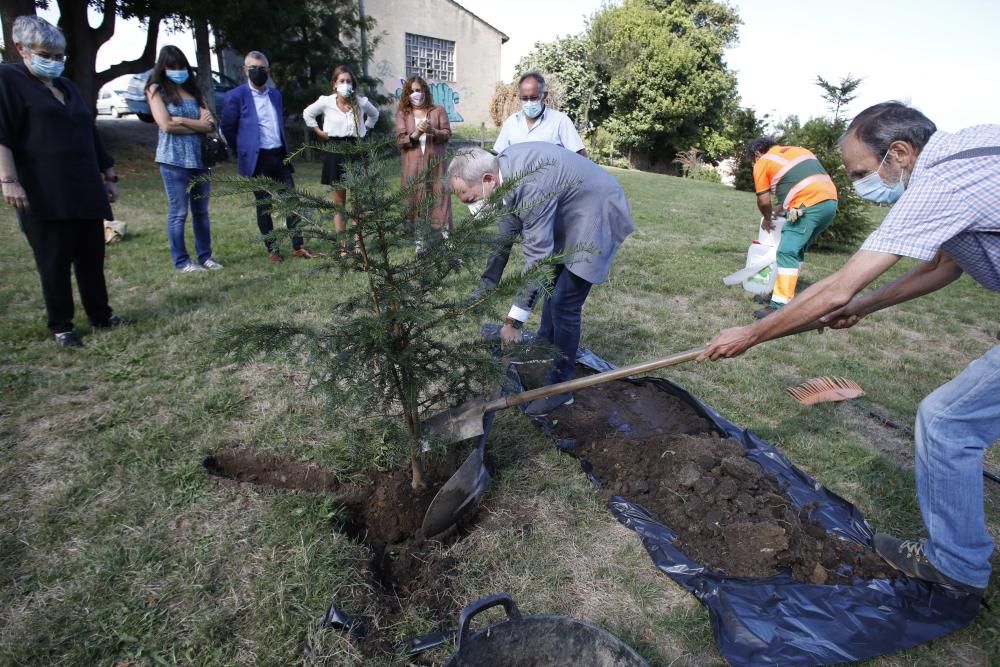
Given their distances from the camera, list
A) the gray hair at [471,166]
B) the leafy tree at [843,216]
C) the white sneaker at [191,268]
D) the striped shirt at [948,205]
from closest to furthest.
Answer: the striped shirt at [948,205]
the gray hair at [471,166]
the white sneaker at [191,268]
the leafy tree at [843,216]

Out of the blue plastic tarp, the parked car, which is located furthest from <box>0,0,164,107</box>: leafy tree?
the blue plastic tarp

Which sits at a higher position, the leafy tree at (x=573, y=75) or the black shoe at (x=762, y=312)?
the leafy tree at (x=573, y=75)

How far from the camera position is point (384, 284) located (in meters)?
2.03

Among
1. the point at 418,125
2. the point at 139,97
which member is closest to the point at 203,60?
the point at 139,97

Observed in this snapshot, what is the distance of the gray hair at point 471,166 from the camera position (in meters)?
2.58

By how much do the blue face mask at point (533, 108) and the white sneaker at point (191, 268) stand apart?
3.57 metres

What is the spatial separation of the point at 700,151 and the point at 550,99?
7.98 meters

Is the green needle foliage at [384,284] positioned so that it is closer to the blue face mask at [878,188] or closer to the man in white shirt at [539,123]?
the blue face mask at [878,188]

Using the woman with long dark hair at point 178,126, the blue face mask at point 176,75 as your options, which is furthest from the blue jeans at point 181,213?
the blue face mask at point 176,75

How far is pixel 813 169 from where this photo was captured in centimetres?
531

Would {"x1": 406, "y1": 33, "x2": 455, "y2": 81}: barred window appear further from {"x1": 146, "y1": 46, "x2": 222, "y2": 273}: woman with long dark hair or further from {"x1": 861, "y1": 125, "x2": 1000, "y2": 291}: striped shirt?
{"x1": 861, "y1": 125, "x2": 1000, "y2": 291}: striped shirt

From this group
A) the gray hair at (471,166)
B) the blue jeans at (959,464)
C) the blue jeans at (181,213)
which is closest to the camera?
the blue jeans at (959,464)

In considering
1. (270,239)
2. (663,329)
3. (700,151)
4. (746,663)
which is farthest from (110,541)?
(700,151)

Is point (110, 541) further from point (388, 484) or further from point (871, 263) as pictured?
point (871, 263)
